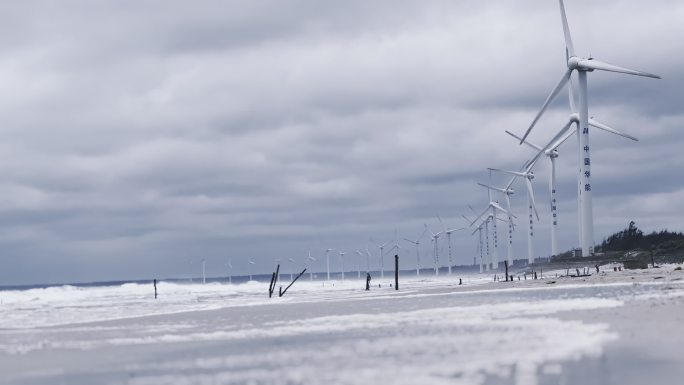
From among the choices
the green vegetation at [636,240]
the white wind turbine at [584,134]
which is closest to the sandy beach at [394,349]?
the white wind turbine at [584,134]

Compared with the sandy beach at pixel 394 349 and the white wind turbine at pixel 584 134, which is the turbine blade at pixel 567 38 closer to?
the white wind turbine at pixel 584 134

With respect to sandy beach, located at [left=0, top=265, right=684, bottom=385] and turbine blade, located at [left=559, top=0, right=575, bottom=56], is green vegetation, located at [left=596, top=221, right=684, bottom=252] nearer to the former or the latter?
turbine blade, located at [left=559, top=0, right=575, bottom=56]

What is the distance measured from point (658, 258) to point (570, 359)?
10332 cm

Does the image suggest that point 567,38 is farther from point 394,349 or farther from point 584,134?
point 394,349

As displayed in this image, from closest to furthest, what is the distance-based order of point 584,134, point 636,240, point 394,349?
point 394,349
point 584,134
point 636,240

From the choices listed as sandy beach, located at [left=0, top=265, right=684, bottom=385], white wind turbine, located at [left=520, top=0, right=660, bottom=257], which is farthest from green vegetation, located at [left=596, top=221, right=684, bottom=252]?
sandy beach, located at [left=0, top=265, right=684, bottom=385]

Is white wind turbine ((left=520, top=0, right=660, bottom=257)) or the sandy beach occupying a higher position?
white wind turbine ((left=520, top=0, right=660, bottom=257))

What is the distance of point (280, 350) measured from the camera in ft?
96.1

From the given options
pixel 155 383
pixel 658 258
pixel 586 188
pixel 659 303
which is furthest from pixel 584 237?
pixel 155 383

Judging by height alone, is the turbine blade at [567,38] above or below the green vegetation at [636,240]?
above

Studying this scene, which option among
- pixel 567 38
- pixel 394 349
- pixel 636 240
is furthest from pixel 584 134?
pixel 394 349

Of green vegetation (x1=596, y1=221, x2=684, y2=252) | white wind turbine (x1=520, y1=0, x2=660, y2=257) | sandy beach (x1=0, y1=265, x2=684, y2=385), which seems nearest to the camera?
sandy beach (x1=0, y1=265, x2=684, y2=385)

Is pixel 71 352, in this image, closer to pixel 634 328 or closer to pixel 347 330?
pixel 347 330

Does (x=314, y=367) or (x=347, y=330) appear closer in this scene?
(x=314, y=367)
